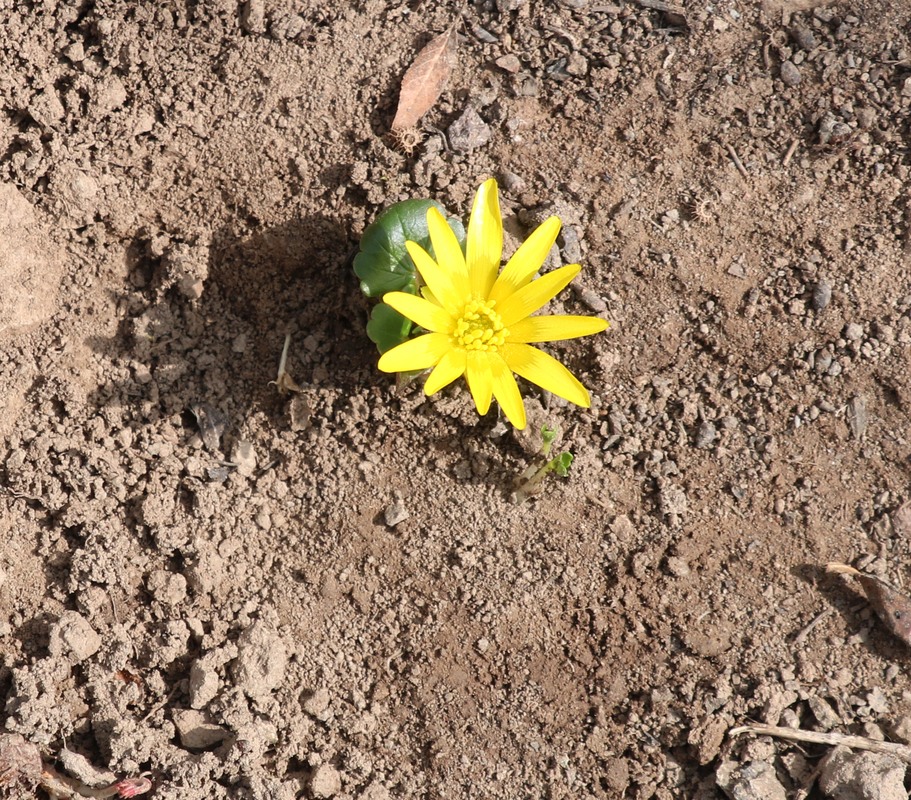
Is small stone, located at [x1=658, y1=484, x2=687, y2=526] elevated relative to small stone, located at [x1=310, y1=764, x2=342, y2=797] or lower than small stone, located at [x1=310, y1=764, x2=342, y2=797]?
elevated

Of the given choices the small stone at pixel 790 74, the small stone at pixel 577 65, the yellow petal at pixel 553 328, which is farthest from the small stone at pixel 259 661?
the small stone at pixel 790 74

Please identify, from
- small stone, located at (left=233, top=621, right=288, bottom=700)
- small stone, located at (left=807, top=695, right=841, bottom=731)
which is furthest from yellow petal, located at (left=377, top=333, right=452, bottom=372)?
small stone, located at (left=807, top=695, right=841, bottom=731)

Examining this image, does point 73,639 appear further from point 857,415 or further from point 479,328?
point 857,415

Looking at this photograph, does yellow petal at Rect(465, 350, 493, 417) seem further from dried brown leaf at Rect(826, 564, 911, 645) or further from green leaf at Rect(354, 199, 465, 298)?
dried brown leaf at Rect(826, 564, 911, 645)

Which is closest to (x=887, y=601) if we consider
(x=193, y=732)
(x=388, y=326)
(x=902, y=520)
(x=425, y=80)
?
(x=902, y=520)

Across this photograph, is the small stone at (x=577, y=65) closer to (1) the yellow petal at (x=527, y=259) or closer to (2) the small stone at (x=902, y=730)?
(1) the yellow petal at (x=527, y=259)

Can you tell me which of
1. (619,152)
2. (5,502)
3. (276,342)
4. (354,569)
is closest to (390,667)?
(354,569)
